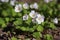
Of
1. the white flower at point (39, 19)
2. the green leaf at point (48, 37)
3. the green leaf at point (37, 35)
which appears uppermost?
the white flower at point (39, 19)

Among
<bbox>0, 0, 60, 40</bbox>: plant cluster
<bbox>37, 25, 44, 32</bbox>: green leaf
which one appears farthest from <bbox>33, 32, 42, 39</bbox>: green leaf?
<bbox>37, 25, 44, 32</bbox>: green leaf

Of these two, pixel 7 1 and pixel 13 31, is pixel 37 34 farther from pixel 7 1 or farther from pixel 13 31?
pixel 7 1

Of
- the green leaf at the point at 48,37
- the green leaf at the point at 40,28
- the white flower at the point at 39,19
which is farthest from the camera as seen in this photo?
the white flower at the point at 39,19

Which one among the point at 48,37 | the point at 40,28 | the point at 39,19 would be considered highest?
the point at 39,19

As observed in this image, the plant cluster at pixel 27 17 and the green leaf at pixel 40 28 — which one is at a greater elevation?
the plant cluster at pixel 27 17

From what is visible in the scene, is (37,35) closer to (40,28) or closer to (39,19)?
(40,28)

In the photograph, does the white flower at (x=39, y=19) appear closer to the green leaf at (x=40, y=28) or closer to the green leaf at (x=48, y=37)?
the green leaf at (x=40, y=28)

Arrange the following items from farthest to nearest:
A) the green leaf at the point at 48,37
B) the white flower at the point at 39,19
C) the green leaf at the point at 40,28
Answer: the white flower at the point at 39,19, the green leaf at the point at 40,28, the green leaf at the point at 48,37

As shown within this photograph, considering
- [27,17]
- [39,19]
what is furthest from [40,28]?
[27,17]

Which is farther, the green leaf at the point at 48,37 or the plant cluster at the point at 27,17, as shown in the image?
the plant cluster at the point at 27,17

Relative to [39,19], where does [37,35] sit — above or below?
below

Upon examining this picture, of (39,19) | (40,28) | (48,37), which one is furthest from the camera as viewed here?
(39,19)

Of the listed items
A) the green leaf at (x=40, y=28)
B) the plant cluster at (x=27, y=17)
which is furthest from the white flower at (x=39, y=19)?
the green leaf at (x=40, y=28)
